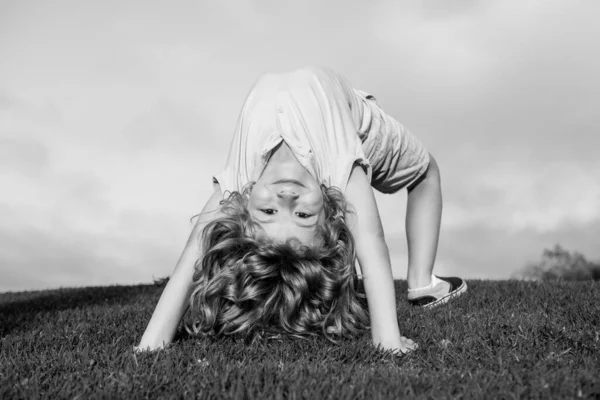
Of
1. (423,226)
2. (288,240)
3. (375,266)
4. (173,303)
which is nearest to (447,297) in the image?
(423,226)

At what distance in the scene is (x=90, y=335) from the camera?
451cm

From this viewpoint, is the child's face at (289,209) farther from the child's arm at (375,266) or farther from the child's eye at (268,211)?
the child's arm at (375,266)

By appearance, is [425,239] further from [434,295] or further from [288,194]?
[288,194]

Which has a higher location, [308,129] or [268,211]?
[308,129]

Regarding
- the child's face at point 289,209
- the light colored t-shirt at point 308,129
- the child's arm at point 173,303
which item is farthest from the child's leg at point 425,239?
the child's arm at point 173,303

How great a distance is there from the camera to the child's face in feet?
12.3

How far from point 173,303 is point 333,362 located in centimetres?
112

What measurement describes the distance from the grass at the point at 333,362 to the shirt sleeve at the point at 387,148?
4.30ft

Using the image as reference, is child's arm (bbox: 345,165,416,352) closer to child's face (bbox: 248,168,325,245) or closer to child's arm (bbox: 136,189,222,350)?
child's face (bbox: 248,168,325,245)

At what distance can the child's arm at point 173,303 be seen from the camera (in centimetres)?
375

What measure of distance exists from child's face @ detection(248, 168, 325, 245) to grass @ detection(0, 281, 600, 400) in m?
0.72

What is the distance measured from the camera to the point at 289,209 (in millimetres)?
3742

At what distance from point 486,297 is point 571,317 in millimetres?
1295

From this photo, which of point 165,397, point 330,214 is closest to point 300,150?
point 330,214
